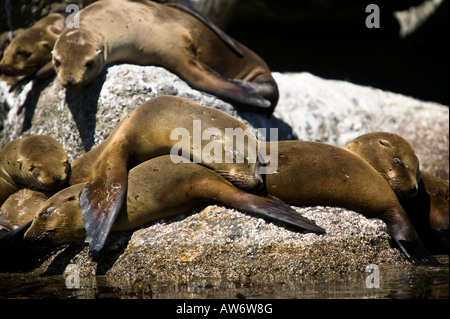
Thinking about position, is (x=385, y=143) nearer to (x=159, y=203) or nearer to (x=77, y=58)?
(x=159, y=203)

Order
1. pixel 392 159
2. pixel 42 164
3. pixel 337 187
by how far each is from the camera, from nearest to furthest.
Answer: pixel 337 187 < pixel 42 164 < pixel 392 159

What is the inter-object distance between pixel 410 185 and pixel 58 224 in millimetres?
2759

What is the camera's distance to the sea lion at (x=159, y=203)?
14.6ft

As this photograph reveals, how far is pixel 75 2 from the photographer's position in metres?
7.92

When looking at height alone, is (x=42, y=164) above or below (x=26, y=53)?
below

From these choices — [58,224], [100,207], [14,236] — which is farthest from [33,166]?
[100,207]

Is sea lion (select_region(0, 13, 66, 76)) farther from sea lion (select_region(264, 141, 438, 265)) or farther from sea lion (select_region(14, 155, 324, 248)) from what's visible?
sea lion (select_region(264, 141, 438, 265))

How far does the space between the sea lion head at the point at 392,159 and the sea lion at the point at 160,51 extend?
1.38 meters

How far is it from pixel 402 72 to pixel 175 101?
23.1ft

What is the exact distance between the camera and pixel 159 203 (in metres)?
4.53

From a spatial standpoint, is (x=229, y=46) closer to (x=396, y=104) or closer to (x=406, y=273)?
(x=396, y=104)

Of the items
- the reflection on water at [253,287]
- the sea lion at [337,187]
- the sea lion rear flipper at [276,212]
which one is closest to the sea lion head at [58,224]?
the reflection on water at [253,287]

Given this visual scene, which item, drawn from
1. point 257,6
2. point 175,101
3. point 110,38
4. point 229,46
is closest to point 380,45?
point 257,6

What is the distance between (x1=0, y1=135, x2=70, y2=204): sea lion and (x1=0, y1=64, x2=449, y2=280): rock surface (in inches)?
25.0
